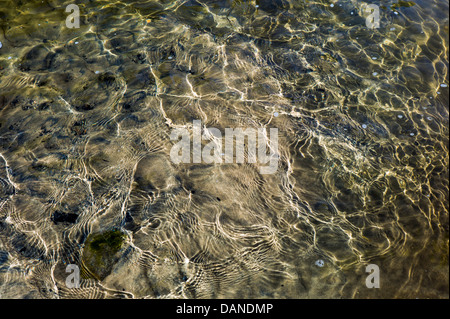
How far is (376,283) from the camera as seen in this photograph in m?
4.07

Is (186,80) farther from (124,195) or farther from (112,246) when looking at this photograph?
(112,246)

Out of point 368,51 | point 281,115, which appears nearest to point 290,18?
point 368,51

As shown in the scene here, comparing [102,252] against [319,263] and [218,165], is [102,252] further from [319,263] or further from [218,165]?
[319,263]

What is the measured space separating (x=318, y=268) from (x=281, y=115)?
262 centimetres

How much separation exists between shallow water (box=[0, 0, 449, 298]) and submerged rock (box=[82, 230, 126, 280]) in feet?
0.07

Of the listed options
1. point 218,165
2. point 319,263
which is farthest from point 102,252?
point 319,263

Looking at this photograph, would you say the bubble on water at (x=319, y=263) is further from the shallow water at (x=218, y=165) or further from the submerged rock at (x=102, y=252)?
the submerged rock at (x=102, y=252)

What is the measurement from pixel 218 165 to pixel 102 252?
2.02 meters

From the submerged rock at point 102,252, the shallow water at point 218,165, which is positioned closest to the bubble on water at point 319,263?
the shallow water at point 218,165

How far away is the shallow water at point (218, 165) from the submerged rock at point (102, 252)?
21 mm

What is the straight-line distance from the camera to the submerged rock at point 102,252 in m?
3.96

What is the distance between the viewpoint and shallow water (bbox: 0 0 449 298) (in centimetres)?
405

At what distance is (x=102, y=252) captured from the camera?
4.09 meters

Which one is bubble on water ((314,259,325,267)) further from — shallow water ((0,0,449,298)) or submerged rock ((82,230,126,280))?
submerged rock ((82,230,126,280))
